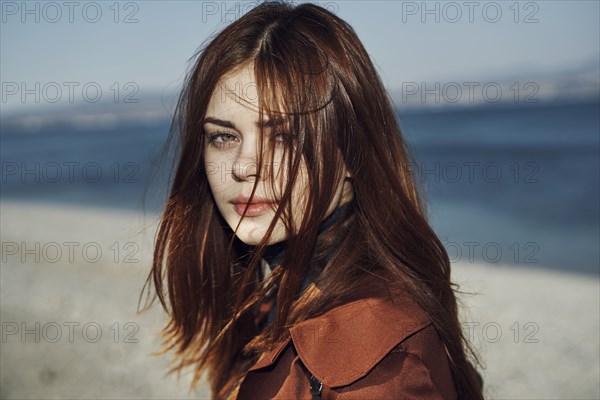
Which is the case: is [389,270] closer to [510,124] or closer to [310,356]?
[310,356]

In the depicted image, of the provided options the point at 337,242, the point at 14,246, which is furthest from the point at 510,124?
the point at 337,242

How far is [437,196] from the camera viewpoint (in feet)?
40.2

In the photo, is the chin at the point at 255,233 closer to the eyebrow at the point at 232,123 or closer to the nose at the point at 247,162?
the nose at the point at 247,162

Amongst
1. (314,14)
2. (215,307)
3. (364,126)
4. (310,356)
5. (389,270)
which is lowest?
Result: (215,307)

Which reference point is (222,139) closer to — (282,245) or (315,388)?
(282,245)

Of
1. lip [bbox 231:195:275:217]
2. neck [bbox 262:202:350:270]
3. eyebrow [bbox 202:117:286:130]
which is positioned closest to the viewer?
eyebrow [bbox 202:117:286:130]

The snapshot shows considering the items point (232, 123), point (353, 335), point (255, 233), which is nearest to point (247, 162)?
point (232, 123)

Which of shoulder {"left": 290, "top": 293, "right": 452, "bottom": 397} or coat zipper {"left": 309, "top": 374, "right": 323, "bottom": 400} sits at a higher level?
shoulder {"left": 290, "top": 293, "right": 452, "bottom": 397}

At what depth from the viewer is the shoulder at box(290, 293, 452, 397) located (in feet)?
5.79

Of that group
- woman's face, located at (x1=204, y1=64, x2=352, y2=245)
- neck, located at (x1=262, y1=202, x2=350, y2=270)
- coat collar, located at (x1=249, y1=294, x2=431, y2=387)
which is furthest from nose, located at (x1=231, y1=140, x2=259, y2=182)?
coat collar, located at (x1=249, y1=294, x2=431, y2=387)

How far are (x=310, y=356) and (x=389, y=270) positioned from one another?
0.39 meters

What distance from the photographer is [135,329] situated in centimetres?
533

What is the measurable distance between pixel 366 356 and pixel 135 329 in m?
3.91

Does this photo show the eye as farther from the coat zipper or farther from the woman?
the coat zipper
